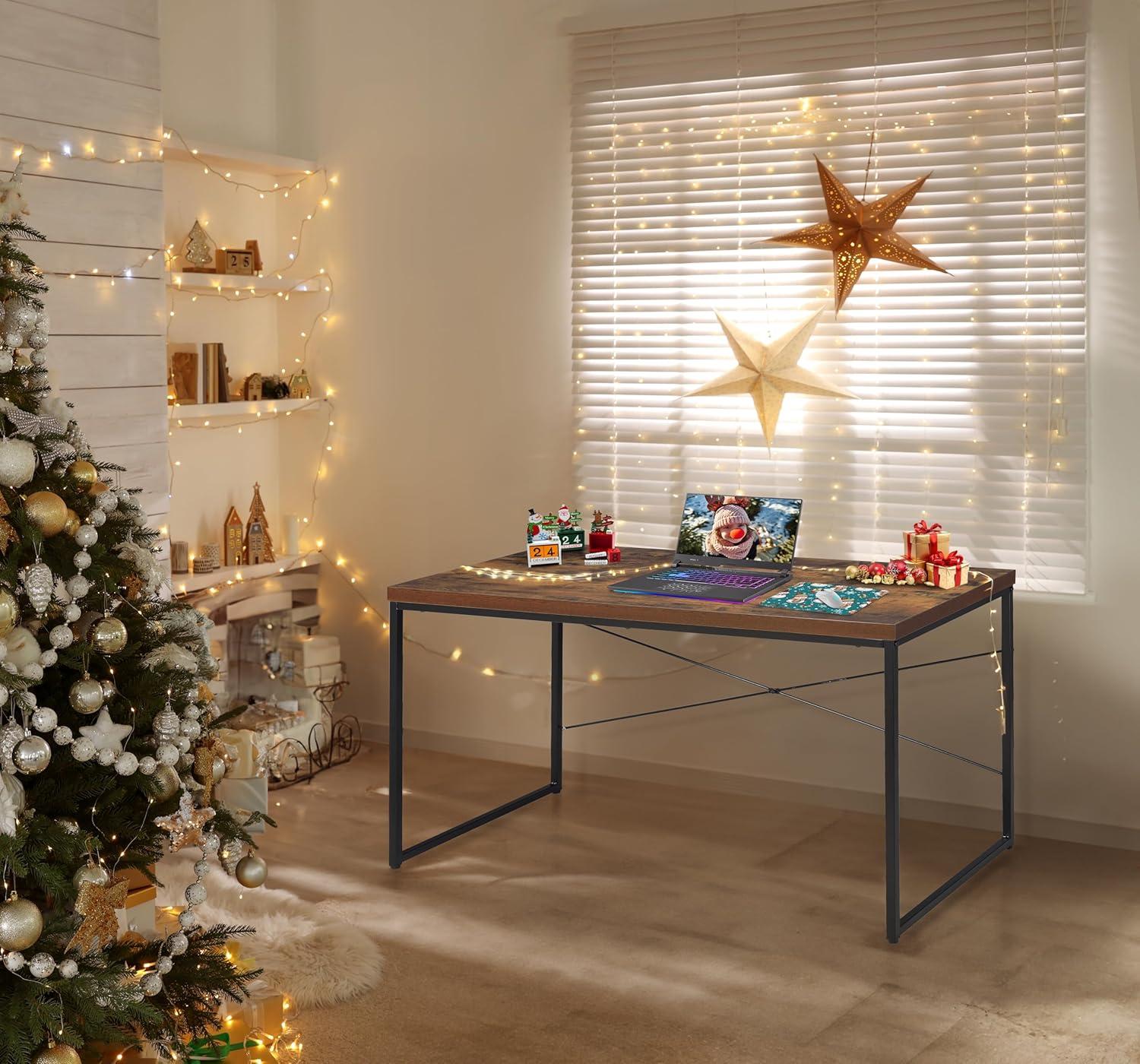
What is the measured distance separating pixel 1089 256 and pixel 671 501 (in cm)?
Answer: 137

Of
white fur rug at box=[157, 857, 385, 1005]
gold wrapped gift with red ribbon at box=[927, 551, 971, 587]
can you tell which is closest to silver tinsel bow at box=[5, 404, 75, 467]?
white fur rug at box=[157, 857, 385, 1005]

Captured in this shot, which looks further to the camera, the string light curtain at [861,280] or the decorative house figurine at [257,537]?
the decorative house figurine at [257,537]

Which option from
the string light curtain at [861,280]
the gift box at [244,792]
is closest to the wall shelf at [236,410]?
the string light curtain at [861,280]

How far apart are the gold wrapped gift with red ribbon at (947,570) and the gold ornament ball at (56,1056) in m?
2.29

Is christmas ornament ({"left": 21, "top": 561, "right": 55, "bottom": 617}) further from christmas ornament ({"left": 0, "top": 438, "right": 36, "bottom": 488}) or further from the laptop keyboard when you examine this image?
the laptop keyboard

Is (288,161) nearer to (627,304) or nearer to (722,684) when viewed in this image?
(627,304)

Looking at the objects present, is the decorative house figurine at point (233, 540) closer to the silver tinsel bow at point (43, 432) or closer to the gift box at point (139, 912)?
the gift box at point (139, 912)

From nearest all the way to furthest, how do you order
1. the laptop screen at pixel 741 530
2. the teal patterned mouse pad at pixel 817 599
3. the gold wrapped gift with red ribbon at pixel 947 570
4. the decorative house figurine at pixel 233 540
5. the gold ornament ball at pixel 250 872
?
the gold ornament ball at pixel 250 872 → the teal patterned mouse pad at pixel 817 599 → the gold wrapped gift with red ribbon at pixel 947 570 → the laptop screen at pixel 741 530 → the decorative house figurine at pixel 233 540

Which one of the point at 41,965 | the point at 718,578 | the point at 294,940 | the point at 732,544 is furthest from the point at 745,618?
the point at 41,965

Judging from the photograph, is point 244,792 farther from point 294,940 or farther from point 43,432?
point 43,432

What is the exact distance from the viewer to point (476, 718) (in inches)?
185

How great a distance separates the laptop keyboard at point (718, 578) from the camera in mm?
3510

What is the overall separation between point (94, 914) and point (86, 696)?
0.31 m

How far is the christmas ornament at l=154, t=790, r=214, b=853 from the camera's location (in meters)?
2.22
